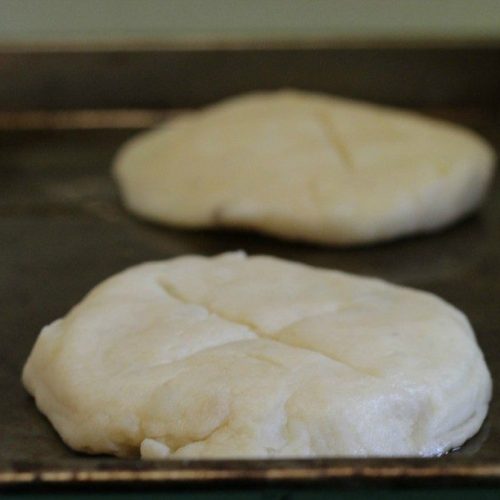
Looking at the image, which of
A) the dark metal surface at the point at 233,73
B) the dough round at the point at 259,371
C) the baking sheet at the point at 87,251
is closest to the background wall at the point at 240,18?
the dark metal surface at the point at 233,73

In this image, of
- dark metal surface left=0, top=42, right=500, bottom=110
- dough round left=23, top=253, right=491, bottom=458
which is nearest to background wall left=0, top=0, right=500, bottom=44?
dark metal surface left=0, top=42, right=500, bottom=110

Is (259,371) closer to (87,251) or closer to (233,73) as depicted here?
(87,251)

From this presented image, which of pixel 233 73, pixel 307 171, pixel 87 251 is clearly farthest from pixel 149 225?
pixel 233 73

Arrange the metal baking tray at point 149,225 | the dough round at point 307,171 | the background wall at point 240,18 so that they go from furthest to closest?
the background wall at point 240,18 < the dough round at point 307,171 < the metal baking tray at point 149,225

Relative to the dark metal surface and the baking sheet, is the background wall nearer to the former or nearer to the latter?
the dark metal surface

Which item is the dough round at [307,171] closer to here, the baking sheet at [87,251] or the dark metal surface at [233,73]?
the baking sheet at [87,251]

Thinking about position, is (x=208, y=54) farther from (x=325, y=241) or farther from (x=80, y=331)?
(x=80, y=331)


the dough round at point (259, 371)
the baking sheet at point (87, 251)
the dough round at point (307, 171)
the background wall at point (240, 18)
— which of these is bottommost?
the baking sheet at point (87, 251)

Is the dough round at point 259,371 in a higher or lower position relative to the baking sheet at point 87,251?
higher
